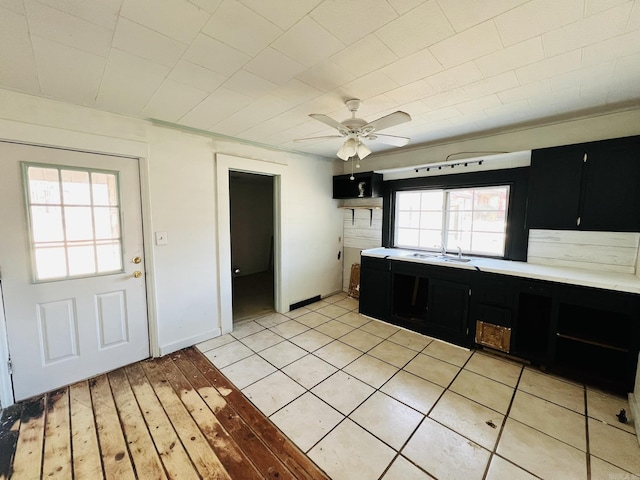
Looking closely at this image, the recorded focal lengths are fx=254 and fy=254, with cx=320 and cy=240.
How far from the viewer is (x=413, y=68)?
5.35 ft

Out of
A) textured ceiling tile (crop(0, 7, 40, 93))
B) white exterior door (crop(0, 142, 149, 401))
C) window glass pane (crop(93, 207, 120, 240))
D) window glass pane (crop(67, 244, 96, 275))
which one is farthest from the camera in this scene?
window glass pane (crop(93, 207, 120, 240))

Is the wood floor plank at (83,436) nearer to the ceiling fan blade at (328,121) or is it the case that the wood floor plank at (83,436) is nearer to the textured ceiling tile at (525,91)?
the ceiling fan blade at (328,121)

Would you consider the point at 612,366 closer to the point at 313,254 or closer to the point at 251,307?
the point at 313,254

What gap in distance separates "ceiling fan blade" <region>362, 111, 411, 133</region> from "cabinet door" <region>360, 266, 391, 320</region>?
79.7 inches

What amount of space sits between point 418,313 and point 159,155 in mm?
3643

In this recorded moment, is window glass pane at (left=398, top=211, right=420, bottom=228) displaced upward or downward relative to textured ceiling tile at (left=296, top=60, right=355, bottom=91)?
downward

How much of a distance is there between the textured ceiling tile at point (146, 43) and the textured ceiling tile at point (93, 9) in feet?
0.15

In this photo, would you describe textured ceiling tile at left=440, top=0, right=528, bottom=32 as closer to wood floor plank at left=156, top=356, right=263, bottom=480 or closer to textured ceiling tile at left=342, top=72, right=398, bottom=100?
textured ceiling tile at left=342, top=72, right=398, bottom=100

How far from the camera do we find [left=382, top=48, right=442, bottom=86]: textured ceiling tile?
151cm

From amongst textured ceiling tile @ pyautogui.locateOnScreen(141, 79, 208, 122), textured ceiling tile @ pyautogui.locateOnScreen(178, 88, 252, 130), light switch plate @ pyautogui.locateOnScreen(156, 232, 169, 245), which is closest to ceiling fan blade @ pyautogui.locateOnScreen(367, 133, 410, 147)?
textured ceiling tile @ pyautogui.locateOnScreen(178, 88, 252, 130)

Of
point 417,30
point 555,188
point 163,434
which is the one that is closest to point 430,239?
point 555,188

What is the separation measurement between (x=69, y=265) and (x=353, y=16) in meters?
2.85

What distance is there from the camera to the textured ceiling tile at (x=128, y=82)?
1556 mm

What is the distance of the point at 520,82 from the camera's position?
182 cm
